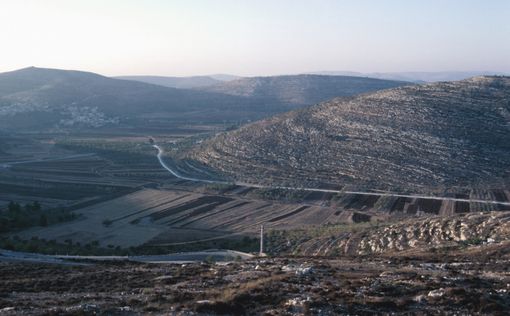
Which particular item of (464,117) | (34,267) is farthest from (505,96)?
(34,267)

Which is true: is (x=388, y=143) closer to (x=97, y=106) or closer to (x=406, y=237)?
(x=406, y=237)

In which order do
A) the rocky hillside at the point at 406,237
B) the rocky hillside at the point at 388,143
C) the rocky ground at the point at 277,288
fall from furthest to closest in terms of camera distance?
the rocky hillside at the point at 388,143, the rocky hillside at the point at 406,237, the rocky ground at the point at 277,288

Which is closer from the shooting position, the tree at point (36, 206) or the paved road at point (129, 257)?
the paved road at point (129, 257)

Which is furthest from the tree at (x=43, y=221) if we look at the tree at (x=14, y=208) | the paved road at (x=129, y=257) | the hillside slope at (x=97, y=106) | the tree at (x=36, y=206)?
the hillside slope at (x=97, y=106)

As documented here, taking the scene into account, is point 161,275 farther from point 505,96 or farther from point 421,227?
point 505,96

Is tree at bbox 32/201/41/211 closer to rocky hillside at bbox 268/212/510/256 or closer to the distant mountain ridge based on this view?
rocky hillside at bbox 268/212/510/256

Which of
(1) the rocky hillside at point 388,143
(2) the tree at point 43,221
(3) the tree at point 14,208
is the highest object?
(1) the rocky hillside at point 388,143

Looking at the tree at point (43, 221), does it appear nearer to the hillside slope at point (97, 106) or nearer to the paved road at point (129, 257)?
the paved road at point (129, 257)
